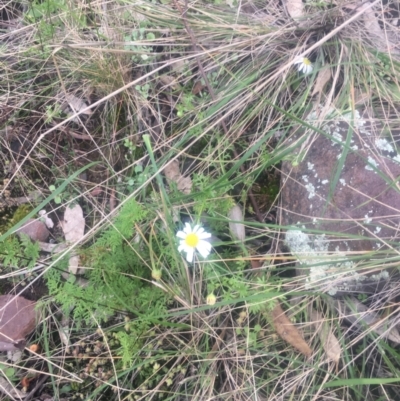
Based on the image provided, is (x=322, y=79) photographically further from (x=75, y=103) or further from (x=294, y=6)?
(x=75, y=103)

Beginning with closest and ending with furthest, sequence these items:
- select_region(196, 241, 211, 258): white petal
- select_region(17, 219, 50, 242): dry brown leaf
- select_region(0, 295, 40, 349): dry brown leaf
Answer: select_region(196, 241, 211, 258): white petal < select_region(0, 295, 40, 349): dry brown leaf < select_region(17, 219, 50, 242): dry brown leaf

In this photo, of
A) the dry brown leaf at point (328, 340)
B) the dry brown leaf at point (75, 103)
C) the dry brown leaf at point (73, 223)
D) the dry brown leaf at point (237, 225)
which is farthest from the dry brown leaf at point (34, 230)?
the dry brown leaf at point (328, 340)

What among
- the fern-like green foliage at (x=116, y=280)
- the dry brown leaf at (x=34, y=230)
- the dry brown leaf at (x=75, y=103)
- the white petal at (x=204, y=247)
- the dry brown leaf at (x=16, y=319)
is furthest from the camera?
the dry brown leaf at (x=75, y=103)

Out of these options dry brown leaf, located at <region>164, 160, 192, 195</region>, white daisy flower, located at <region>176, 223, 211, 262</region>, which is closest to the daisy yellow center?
white daisy flower, located at <region>176, 223, 211, 262</region>

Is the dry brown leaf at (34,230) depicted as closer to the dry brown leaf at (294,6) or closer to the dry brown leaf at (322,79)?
the dry brown leaf at (322,79)

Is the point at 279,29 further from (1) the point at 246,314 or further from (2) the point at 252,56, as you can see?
(1) the point at 246,314

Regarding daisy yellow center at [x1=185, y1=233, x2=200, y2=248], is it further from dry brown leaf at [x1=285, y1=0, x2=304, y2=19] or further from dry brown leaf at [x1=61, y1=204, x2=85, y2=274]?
dry brown leaf at [x1=285, y1=0, x2=304, y2=19]
